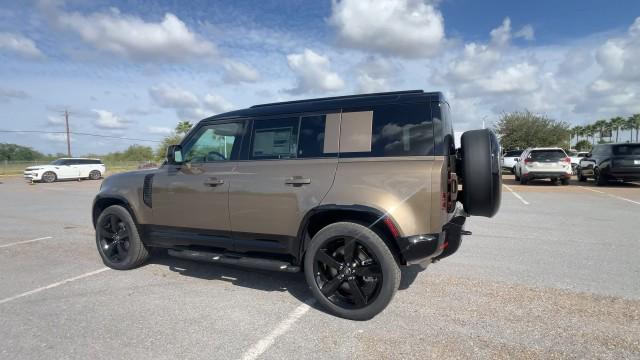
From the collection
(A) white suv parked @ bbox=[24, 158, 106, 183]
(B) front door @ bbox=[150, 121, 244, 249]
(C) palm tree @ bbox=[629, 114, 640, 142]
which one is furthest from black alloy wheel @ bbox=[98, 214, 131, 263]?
(C) palm tree @ bbox=[629, 114, 640, 142]

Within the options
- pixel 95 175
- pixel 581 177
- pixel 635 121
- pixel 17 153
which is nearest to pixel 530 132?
pixel 581 177

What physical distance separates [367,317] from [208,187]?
7.15ft

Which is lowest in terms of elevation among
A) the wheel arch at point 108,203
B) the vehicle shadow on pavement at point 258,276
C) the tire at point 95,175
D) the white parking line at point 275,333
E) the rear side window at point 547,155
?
the white parking line at point 275,333

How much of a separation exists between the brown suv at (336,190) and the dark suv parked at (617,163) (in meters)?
14.3

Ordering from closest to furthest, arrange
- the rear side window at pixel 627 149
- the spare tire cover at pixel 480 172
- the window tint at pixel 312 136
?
the spare tire cover at pixel 480 172 < the window tint at pixel 312 136 < the rear side window at pixel 627 149

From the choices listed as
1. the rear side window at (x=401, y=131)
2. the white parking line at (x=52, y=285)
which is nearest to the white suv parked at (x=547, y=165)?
the rear side window at (x=401, y=131)

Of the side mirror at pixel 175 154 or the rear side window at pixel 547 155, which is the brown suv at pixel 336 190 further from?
the rear side window at pixel 547 155

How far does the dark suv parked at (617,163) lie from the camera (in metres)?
14.1

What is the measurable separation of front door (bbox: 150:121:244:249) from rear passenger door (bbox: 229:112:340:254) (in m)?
0.18

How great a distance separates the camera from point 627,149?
1427 cm

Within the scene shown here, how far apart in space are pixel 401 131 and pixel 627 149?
15295mm

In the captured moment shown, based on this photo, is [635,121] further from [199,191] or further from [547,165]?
[199,191]

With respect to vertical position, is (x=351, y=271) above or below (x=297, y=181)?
below

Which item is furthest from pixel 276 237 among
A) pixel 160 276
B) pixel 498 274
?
pixel 498 274
